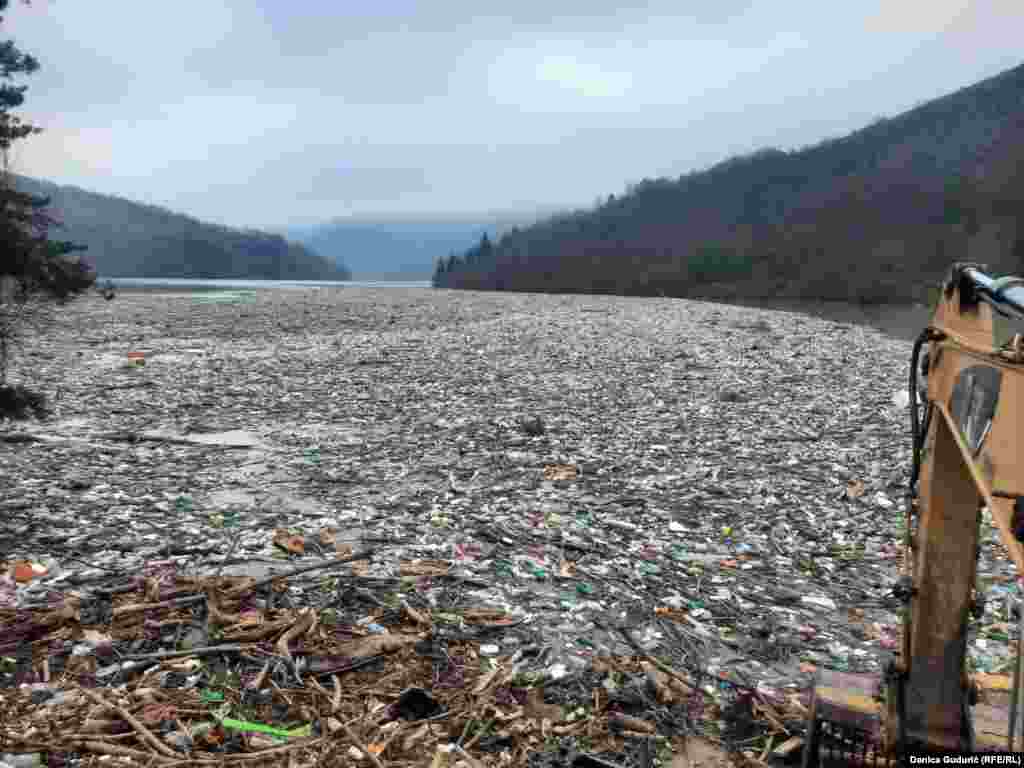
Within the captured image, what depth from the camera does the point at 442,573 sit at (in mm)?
6008

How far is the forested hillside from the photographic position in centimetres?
6888

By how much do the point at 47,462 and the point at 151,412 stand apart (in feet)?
12.1

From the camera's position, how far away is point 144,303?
3822cm

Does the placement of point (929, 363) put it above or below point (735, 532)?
above

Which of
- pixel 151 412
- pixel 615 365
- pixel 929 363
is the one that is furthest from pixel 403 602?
pixel 615 365

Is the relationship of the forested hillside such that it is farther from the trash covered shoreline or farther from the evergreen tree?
the evergreen tree

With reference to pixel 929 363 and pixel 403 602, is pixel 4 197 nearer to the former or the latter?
pixel 403 602

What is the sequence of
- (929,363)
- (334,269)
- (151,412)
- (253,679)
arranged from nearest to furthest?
(929,363) → (253,679) → (151,412) → (334,269)

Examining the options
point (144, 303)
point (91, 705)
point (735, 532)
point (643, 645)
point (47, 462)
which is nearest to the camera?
point (91, 705)

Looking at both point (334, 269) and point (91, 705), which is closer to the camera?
point (91, 705)

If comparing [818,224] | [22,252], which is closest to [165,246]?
[818,224]

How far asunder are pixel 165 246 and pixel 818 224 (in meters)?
107

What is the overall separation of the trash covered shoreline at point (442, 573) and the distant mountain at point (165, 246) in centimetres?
12497

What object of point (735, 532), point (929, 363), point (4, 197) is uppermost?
point (4, 197)
